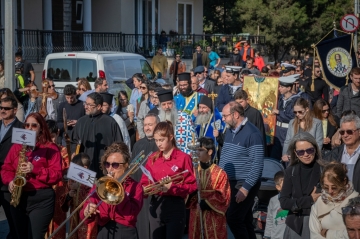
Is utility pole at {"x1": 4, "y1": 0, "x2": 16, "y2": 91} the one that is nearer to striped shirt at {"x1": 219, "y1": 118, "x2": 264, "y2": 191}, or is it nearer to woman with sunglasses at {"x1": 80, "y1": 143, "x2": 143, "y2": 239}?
striped shirt at {"x1": 219, "y1": 118, "x2": 264, "y2": 191}

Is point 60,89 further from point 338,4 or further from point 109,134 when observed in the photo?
point 338,4

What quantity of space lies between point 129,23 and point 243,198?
25.3 meters

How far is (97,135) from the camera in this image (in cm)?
993

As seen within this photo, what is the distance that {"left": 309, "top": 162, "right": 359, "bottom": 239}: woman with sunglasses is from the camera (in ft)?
19.9

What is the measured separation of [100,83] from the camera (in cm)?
1320

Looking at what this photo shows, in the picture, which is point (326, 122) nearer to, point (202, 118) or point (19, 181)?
point (202, 118)

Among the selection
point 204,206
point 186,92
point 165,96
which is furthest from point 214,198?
point 186,92

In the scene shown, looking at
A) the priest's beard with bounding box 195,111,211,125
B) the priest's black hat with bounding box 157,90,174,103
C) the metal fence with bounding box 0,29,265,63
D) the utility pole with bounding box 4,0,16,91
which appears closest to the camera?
the priest's black hat with bounding box 157,90,174,103

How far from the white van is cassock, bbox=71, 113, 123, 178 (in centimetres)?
821

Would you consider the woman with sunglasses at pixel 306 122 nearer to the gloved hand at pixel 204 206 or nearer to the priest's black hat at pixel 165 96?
the priest's black hat at pixel 165 96

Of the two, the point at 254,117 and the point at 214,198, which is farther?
the point at 254,117

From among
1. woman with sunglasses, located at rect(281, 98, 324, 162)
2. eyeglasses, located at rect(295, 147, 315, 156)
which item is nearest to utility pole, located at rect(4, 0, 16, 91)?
woman with sunglasses, located at rect(281, 98, 324, 162)

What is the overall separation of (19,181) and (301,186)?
2764 mm

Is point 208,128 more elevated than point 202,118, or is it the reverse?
point 202,118
